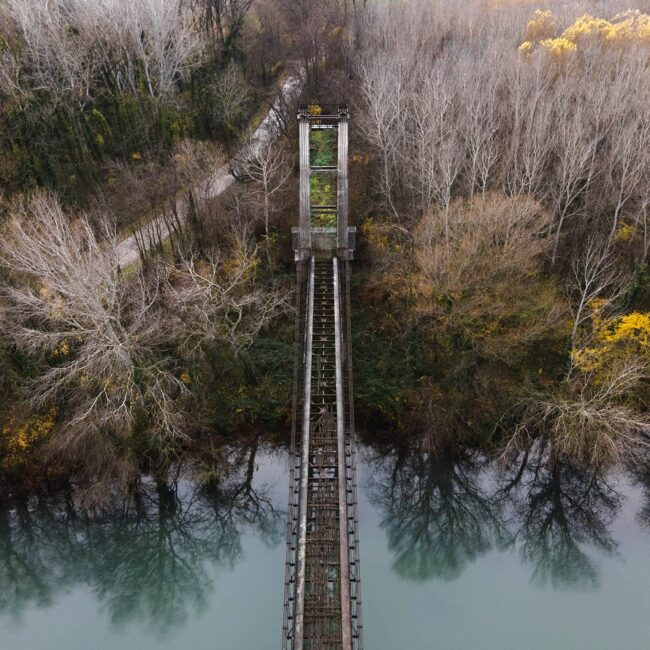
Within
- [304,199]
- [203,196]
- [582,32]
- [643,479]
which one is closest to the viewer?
[643,479]

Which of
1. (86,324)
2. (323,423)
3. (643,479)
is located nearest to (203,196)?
(86,324)

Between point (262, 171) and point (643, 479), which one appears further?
point (262, 171)

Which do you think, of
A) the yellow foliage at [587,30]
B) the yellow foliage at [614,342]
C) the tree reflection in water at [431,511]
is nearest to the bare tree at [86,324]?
the tree reflection in water at [431,511]

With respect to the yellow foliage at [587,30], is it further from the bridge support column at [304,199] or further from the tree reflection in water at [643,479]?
the tree reflection in water at [643,479]

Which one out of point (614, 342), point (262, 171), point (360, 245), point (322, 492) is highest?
point (262, 171)

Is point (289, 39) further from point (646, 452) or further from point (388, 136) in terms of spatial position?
point (646, 452)

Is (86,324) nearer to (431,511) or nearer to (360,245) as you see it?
(360,245)

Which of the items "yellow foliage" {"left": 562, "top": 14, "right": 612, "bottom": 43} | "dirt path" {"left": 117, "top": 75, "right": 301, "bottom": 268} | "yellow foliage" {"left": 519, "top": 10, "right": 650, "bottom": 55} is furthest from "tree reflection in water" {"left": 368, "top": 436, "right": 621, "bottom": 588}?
"yellow foliage" {"left": 562, "top": 14, "right": 612, "bottom": 43}
